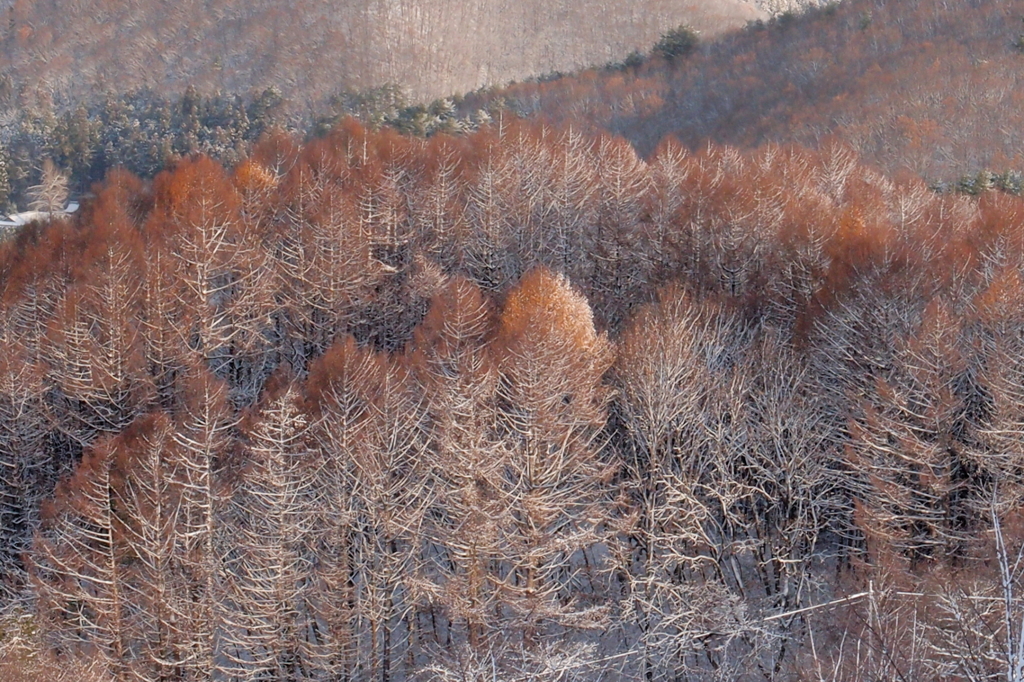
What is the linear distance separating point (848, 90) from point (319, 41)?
194 ft

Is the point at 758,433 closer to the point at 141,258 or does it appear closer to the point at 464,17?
the point at 141,258

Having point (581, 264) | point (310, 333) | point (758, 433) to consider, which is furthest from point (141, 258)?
point (758, 433)

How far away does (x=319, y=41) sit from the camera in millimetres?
94125

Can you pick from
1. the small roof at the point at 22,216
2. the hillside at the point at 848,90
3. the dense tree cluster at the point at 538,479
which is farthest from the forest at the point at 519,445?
the small roof at the point at 22,216

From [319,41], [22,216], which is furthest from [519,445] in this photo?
[319,41]

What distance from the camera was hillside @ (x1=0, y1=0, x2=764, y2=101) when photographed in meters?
91.0

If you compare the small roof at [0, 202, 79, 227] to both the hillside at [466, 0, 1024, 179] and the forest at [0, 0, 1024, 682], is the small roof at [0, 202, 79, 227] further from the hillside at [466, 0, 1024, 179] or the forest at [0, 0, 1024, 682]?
the forest at [0, 0, 1024, 682]

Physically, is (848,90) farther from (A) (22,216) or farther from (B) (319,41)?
(B) (319,41)

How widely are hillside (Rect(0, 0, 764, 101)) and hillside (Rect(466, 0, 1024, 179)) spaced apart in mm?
25579

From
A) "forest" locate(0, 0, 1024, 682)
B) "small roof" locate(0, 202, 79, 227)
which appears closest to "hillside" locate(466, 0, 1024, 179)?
"forest" locate(0, 0, 1024, 682)

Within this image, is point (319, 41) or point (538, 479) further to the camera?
point (319, 41)

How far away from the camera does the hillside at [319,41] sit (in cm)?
9100

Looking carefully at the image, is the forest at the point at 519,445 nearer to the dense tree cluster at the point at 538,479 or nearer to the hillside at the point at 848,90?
the dense tree cluster at the point at 538,479

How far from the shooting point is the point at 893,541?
1970 cm
